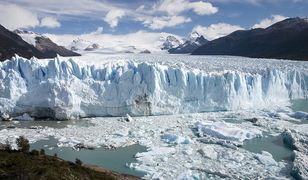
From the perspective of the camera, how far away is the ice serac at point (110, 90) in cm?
1822

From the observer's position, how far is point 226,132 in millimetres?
14727

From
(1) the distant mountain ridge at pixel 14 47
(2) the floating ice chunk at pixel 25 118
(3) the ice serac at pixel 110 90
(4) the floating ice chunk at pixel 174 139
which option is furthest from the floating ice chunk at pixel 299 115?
(1) the distant mountain ridge at pixel 14 47

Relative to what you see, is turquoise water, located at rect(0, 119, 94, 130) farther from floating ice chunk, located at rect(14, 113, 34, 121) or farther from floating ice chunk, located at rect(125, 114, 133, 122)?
floating ice chunk, located at rect(125, 114, 133, 122)

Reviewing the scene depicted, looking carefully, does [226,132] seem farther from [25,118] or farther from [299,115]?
[25,118]

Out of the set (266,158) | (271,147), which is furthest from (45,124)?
(266,158)

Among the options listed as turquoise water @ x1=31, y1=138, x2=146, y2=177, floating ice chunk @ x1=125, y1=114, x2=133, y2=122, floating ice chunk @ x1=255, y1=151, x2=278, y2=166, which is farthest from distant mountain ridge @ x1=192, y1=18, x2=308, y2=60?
turquoise water @ x1=31, y1=138, x2=146, y2=177

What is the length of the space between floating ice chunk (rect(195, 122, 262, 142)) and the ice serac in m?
3.78

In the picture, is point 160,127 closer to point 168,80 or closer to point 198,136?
point 198,136

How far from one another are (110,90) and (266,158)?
8.59 meters

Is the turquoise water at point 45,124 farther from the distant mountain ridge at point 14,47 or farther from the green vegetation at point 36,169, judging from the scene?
the distant mountain ridge at point 14,47

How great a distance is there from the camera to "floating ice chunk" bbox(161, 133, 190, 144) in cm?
1397

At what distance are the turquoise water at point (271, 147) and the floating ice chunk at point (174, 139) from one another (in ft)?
6.43

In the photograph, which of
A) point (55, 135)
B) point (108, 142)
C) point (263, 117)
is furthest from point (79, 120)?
point (263, 117)

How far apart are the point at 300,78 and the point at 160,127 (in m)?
11.0
